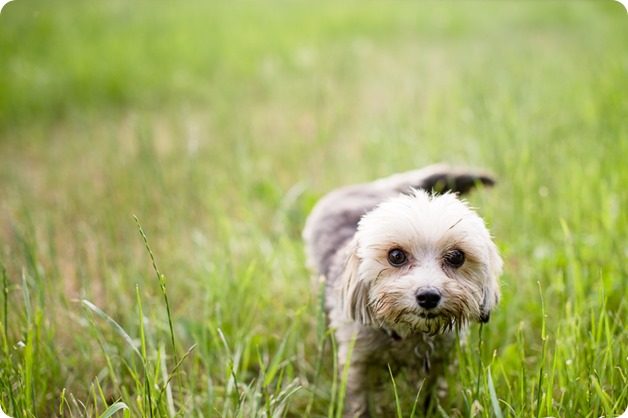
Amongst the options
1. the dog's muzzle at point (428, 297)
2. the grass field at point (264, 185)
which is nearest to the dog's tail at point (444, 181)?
the grass field at point (264, 185)

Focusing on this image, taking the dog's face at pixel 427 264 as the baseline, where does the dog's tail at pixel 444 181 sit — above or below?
above

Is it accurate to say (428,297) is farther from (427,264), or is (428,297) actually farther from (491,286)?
(491,286)

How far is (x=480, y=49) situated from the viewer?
9.23 m

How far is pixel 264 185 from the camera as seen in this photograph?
205 inches

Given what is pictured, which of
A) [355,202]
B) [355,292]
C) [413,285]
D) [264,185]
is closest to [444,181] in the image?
[355,202]

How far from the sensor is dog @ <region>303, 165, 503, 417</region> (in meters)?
2.32

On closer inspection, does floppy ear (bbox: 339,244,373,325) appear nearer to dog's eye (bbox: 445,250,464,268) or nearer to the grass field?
the grass field

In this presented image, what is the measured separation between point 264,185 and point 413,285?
3.06 metres

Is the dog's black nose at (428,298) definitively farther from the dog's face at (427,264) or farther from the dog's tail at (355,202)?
the dog's tail at (355,202)

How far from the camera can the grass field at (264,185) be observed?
2.70m

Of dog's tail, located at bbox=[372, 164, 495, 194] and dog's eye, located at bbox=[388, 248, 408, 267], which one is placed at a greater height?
dog's tail, located at bbox=[372, 164, 495, 194]

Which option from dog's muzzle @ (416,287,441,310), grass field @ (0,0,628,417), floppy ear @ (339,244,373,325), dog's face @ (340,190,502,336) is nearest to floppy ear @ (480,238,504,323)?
dog's face @ (340,190,502,336)

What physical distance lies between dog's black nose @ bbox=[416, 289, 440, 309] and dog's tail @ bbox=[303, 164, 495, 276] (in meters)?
1.02

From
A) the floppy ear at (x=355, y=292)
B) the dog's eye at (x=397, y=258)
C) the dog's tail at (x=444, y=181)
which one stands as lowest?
the floppy ear at (x=355, y=292)
